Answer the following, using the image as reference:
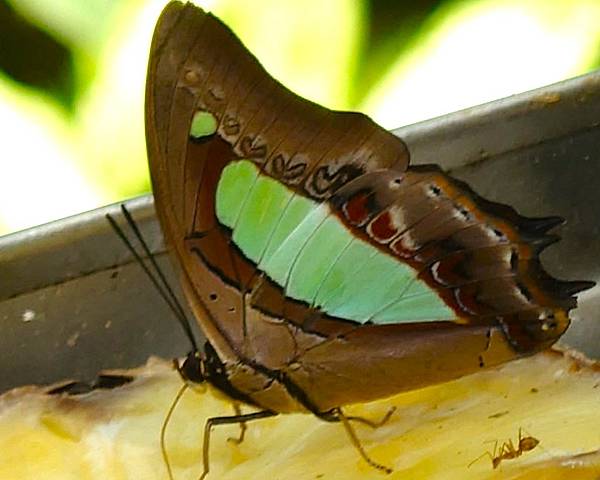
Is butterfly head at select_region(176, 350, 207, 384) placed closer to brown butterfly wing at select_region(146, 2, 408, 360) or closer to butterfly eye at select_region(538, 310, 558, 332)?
brown butterfly wing at select_region(146, 2, 408, 360)

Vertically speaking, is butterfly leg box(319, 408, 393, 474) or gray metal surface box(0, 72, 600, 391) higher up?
gray metal surface box(0, 72, 600, 391)

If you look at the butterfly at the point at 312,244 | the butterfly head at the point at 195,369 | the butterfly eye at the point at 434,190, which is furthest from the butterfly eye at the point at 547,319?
the butterfly head at the point at 195,369

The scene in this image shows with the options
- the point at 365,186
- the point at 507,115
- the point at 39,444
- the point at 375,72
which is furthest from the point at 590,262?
the point at 39,444

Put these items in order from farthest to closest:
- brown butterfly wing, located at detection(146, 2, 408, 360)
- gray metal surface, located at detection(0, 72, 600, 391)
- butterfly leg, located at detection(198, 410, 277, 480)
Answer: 1. gray metal surface, located at detection(0, 72, 600, 391)
2. butterfly leg, located at detection(198, 410, 277, 480)
3. brown butterfly wing, located at detection(146, 2, 408, 360)

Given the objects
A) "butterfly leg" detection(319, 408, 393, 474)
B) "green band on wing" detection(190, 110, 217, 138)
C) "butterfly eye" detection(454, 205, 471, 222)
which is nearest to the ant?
"butterfly leg" detection(319, 408, 393, 474)

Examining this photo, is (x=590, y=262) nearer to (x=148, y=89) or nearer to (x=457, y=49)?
(x=457, y=49)

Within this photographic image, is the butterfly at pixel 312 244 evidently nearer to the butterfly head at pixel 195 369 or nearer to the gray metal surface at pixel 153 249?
the butterfly head at pixel 195 369

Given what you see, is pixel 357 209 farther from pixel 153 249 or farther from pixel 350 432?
pixel 153 249
